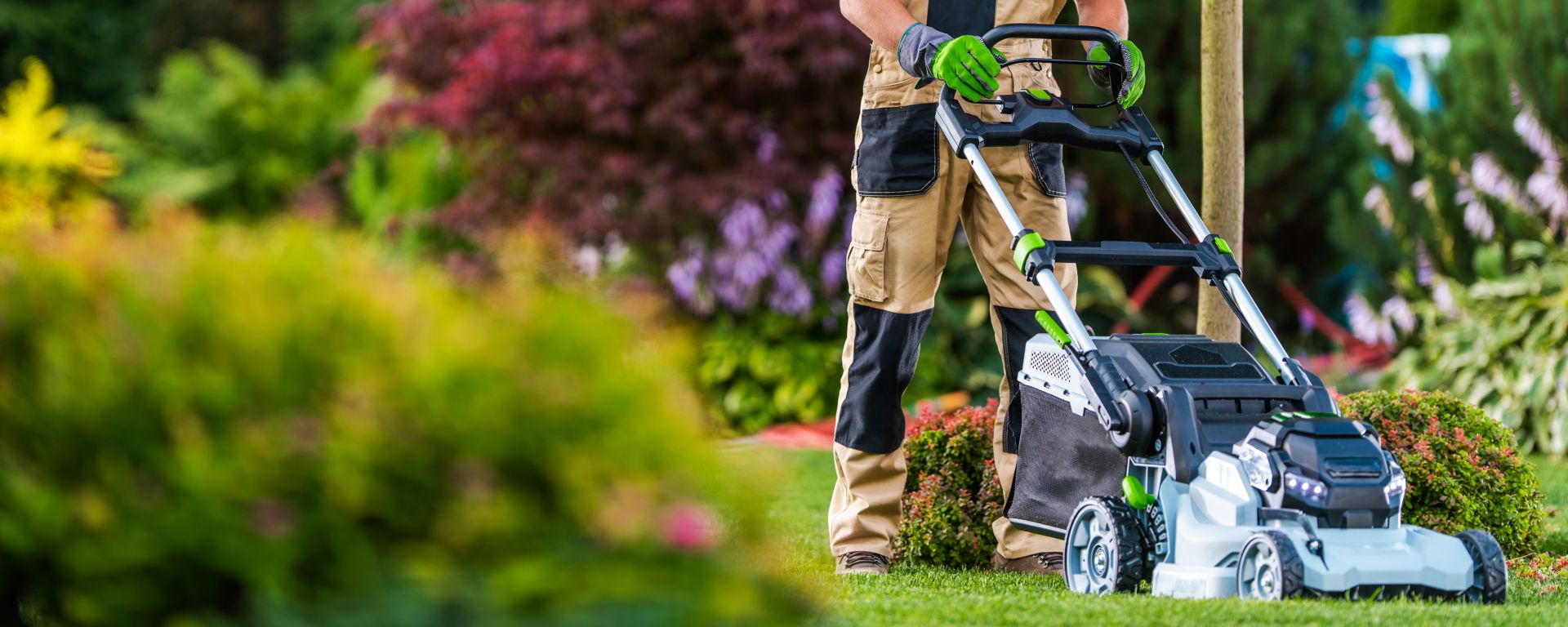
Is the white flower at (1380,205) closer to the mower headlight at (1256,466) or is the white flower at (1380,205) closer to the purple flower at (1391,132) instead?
the purple flower at (1391,132)

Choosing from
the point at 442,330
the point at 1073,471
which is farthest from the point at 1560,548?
the point at 442,330

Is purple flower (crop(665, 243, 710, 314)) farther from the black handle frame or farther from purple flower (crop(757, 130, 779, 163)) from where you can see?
the black handle frame

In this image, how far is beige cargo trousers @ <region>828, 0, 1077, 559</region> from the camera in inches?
161

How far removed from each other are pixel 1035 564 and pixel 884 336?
73 centimetres

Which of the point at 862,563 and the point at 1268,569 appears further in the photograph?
the point at 862,563

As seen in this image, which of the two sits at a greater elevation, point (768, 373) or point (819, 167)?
point (819, 167)

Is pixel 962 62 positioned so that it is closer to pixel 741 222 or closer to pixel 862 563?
pixel 862 563

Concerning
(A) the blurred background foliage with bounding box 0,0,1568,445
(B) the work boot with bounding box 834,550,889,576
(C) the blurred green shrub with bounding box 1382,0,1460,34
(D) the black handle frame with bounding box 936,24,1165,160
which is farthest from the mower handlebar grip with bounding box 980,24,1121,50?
(C) the blurred green shrub with bounding box 1382,0,1460,34

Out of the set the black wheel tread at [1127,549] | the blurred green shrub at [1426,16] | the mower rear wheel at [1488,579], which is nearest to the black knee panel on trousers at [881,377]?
the black wheel tread at [1127,549]

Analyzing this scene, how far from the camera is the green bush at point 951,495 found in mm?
4352

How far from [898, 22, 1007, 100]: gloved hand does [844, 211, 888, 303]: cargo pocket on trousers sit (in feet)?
1.56

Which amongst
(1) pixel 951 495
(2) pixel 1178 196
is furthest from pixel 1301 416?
(1) pixel 951 495

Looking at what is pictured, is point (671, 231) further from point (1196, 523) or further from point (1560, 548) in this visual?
point (1196, 523)

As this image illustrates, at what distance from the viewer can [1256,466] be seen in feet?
10.1
